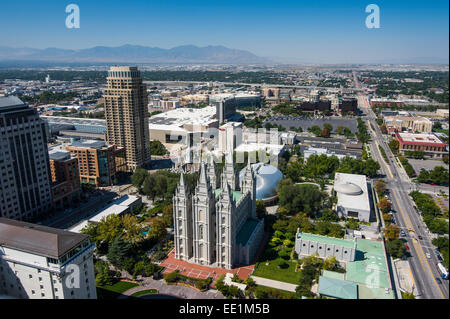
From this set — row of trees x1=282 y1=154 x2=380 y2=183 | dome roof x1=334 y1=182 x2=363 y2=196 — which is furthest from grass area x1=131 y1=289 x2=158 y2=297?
row of trees x1=282 y1=154 x2=380 y2=183

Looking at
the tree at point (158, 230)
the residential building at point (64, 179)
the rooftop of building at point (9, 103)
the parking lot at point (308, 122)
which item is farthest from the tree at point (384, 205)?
the parking lot at point (308, 122)

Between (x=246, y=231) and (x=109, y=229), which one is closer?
(x=246, y=231)

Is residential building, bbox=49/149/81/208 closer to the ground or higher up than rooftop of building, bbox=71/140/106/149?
closer to the ground

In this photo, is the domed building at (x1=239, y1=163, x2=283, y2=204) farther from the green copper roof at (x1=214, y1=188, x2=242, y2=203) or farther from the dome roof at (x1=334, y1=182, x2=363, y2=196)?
the green copper roof at (x1=214, y1=188, x2=242, y2=203)

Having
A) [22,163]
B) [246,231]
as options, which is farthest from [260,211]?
[22,163]

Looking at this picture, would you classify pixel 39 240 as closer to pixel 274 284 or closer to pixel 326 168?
pixel 274 284

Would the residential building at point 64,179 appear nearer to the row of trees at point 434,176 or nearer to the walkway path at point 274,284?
the walkway path at point 274,284
